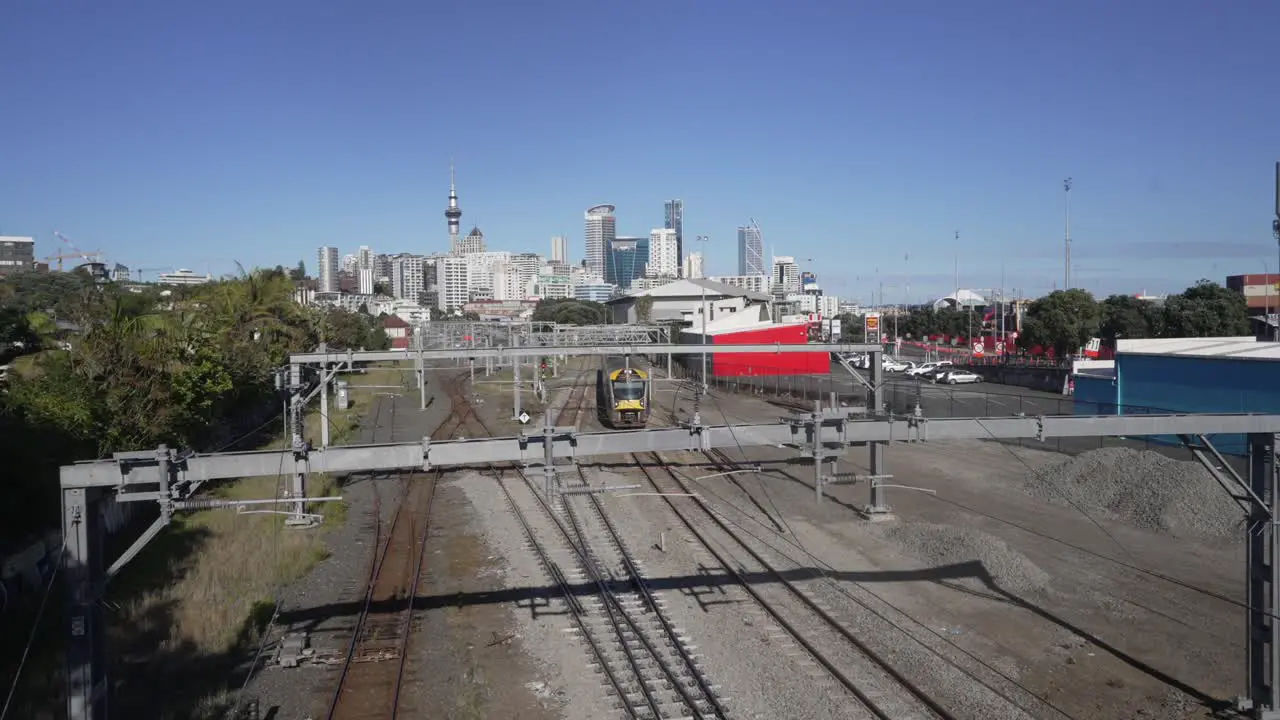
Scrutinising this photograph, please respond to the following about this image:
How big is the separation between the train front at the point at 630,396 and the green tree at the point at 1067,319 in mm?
31126

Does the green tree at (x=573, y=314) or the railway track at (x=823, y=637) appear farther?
the green tree at (x=573, y=314)

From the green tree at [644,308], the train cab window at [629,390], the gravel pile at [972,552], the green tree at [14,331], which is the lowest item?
the gravel pile at [972,552]

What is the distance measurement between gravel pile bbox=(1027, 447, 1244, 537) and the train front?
40.7ft

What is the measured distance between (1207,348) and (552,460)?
27330mm

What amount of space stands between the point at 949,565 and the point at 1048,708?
5.33 meters

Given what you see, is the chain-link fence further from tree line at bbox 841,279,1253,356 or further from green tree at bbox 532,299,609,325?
green tree at bbox 532,299,609,325

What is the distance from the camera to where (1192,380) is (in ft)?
86.3

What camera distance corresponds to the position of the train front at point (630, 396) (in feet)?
96.0

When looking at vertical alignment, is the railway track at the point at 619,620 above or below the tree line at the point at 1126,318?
below

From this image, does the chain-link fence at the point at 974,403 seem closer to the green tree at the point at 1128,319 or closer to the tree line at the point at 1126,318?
the tree line at the point at 1126,318

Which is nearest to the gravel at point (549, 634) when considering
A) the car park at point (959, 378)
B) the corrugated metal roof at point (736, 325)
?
the corrugated metal roof at point (736, 325)

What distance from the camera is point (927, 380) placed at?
4831cm

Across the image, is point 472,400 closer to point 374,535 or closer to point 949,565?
point 374,535

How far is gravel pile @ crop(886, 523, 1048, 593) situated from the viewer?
13844 mm
